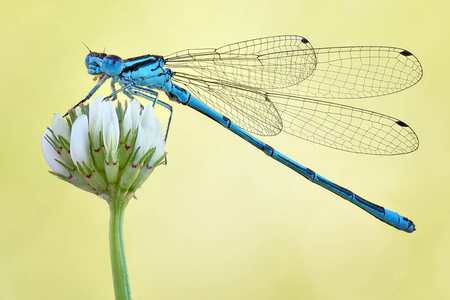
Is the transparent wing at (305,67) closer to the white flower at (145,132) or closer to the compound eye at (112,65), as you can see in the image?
the compound eye at (112,65)

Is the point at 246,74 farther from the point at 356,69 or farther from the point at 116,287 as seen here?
the point at 116,287

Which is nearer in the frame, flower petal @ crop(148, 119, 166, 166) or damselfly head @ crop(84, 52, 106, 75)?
flower petal @ crop(148, 119, 166, 166)

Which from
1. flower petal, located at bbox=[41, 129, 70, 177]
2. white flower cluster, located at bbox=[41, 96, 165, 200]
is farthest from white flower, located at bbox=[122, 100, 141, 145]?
flower petal, located at bbox=[41, 129, 70, 177]

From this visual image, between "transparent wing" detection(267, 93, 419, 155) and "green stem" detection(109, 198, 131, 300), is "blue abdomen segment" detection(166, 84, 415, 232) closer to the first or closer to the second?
"transparent wing" detection(267, 93, 419, 155)

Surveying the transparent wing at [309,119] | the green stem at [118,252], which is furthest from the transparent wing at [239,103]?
the green stem at [118,252]

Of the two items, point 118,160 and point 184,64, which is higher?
point 184,64

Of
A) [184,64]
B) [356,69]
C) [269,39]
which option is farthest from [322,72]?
[184,64]

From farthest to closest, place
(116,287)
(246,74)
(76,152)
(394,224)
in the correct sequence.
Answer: (246,74), (394,224), (76,152), (116,287)
